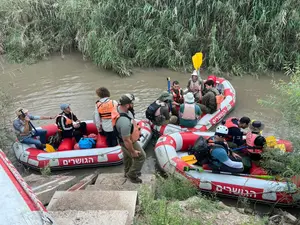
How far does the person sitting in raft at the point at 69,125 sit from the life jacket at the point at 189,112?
1.93m

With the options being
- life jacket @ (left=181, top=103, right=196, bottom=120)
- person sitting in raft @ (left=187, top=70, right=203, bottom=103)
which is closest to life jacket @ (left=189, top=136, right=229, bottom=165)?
life jacket @ (left=181, top=103, right=196, bottom=120)

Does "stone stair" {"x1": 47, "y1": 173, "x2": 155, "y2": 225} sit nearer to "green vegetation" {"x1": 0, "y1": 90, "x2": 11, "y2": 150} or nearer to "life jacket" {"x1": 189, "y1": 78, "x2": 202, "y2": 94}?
"green vegetation" {"x1": 0, "y1": 90, "x2": 11, "y2": 150}

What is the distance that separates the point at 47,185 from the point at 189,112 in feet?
9.45

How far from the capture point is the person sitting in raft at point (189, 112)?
6207 millimetres

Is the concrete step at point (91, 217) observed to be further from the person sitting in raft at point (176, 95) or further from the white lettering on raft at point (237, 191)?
the person sitting in raft at point (176, 95)

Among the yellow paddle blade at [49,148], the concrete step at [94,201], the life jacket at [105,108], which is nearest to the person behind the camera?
the concrete step at [94,201]

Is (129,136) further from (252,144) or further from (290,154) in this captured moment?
(290,154)

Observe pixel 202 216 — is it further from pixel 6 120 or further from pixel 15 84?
pixel 15 84

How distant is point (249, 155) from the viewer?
209 inches

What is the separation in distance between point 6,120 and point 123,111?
4.28 m

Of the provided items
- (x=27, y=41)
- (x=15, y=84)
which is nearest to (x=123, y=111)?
(x=15, y=84)

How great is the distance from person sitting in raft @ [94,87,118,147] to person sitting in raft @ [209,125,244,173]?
5.52 ft

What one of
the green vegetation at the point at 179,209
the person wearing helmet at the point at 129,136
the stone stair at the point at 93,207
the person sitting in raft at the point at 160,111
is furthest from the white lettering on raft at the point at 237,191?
the stone stair at the point at 93,207

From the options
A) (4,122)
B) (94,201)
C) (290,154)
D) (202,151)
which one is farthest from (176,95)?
(94,201)
